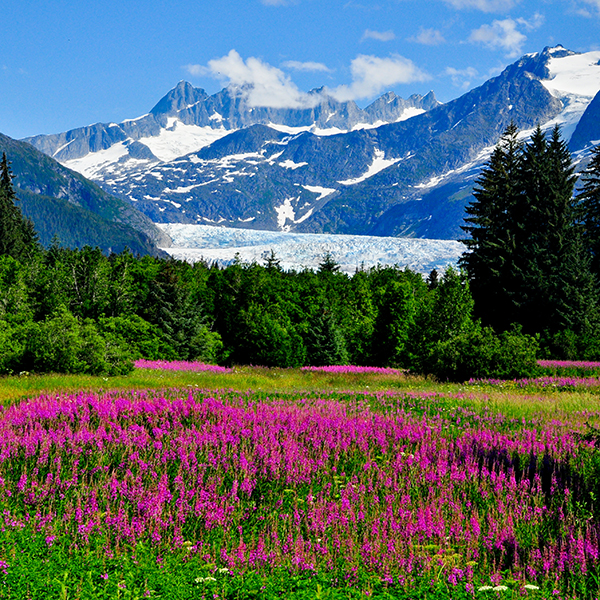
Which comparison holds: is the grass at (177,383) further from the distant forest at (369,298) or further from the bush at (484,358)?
the distant forest at (369,298)

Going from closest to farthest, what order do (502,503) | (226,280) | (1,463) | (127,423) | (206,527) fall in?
(206,527), (502,503), (1,463), (127,423), (226,280)

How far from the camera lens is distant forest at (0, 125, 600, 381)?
33844 millimetres

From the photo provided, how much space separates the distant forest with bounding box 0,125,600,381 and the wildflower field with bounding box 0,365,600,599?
19083 millimetres

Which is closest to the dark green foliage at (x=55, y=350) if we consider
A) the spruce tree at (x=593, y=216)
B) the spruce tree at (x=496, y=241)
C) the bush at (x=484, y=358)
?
the bush at (x=484, y=358)

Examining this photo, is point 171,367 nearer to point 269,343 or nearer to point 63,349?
point 63,349

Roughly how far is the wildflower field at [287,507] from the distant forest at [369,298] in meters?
19.1

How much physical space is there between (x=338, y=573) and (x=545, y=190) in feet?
149

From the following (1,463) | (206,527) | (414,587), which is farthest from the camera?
(1,463)

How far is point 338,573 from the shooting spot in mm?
3883

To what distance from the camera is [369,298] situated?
153 feet

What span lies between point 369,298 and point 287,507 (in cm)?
4195

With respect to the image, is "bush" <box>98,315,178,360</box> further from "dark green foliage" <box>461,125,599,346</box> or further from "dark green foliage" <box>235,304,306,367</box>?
"dark green foliage" <box>461,125,599,346</box>

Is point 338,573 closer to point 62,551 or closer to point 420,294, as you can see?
point 62,551

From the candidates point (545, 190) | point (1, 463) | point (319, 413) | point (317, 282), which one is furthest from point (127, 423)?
point (545, 190)
